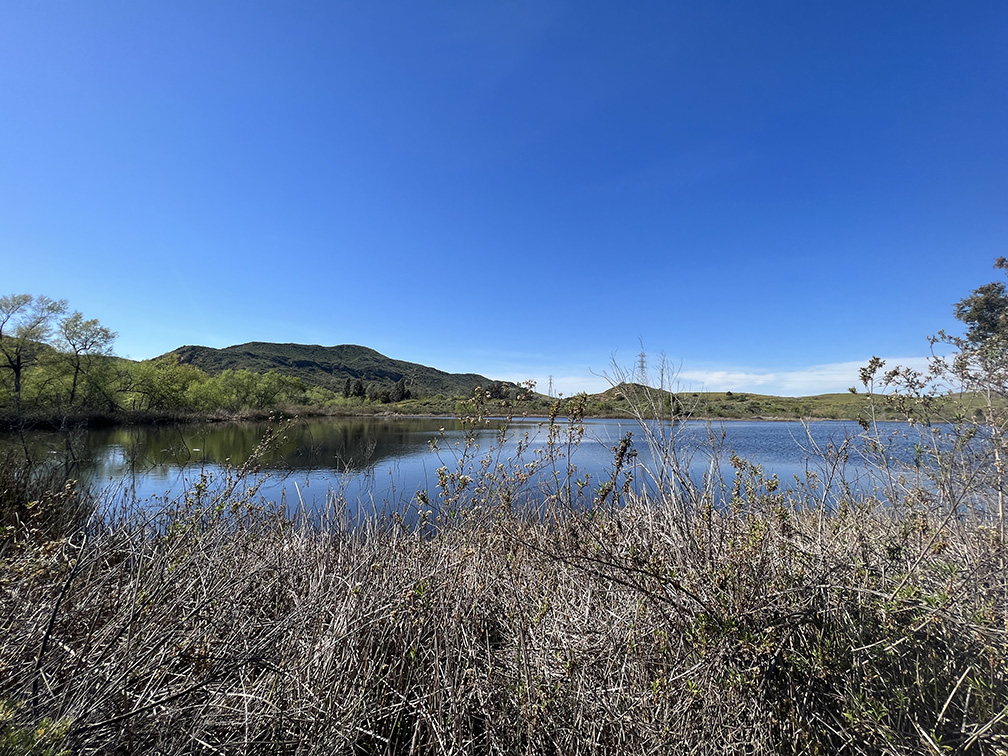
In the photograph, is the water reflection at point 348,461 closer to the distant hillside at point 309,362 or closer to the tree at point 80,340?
the tree at point 80,340

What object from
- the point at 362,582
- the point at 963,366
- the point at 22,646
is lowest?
the point at 362,582

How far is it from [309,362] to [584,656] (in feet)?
612

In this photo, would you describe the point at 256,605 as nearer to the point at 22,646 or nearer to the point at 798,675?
the point at 22,646

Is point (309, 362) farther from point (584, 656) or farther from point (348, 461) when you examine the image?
point (584, 656)

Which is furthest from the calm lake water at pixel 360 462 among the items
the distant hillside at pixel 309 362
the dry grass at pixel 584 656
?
the distant hillside at pixel 309 362

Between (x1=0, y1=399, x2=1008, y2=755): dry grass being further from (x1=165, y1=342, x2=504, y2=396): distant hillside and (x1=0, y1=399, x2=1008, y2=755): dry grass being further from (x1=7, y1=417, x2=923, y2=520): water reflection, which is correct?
(x1=165, y1=342, x2=504, y2=396): distant hillside

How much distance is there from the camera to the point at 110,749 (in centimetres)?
152

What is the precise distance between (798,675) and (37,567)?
3913 mm

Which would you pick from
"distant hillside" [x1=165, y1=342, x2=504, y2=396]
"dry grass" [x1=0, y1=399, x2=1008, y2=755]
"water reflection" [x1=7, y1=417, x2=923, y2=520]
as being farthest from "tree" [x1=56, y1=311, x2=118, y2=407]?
"distant hillside" [x1=165, y1=342, x2=504, y2=396]

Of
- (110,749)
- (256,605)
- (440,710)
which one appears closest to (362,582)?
(256,605)

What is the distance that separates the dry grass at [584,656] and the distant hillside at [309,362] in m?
127

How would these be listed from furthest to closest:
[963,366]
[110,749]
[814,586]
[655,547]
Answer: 1. [963,366]
2. [655,547]
3. [814,586]
4. [110,749]

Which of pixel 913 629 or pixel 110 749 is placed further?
pixel 913 629

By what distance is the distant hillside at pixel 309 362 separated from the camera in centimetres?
14225
